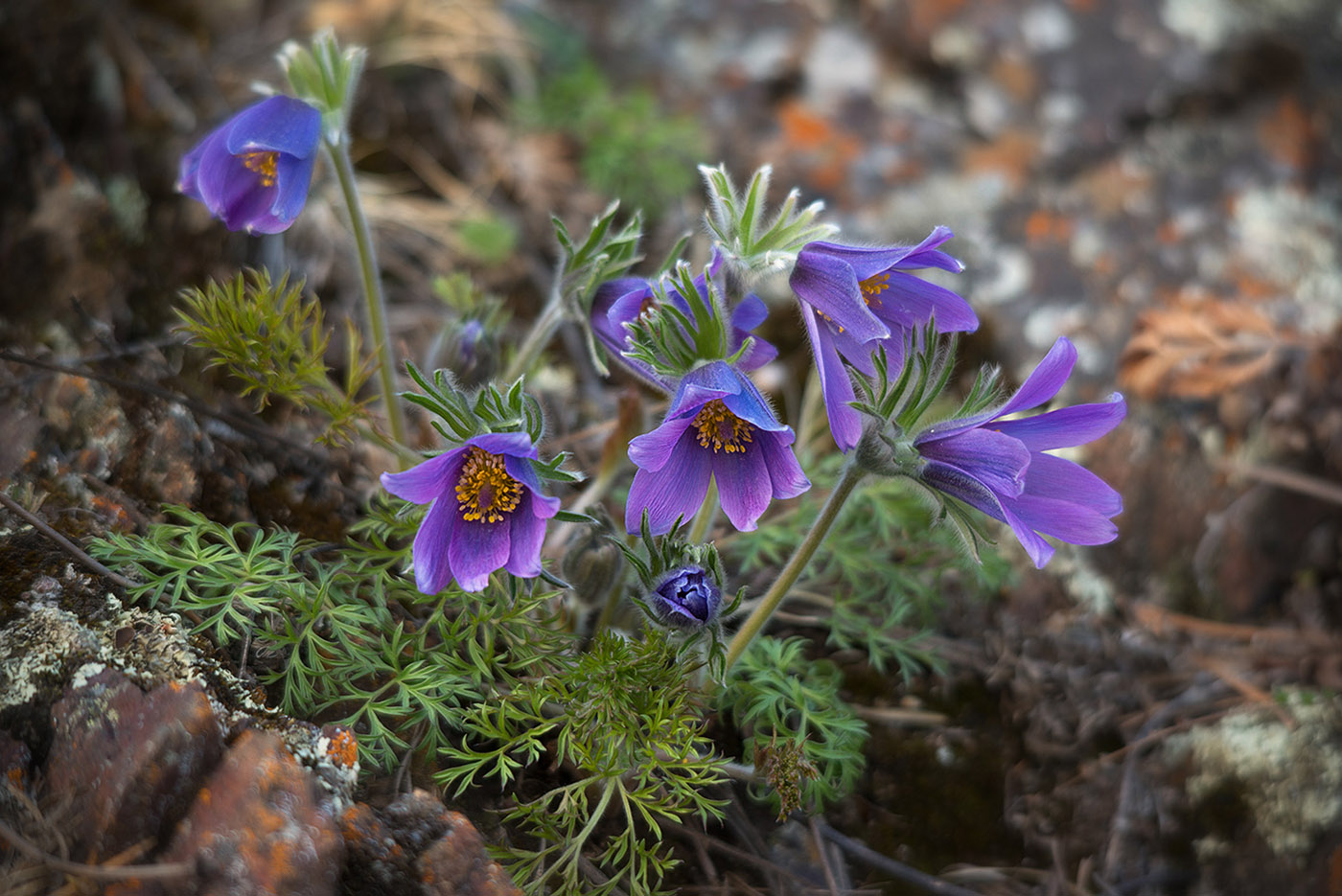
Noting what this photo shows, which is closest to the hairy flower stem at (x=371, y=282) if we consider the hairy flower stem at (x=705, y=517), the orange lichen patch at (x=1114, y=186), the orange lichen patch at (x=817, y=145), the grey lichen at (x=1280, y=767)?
the hairy flower stem at (x=705, y=517)

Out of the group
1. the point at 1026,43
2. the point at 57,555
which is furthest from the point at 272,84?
the point at 1026,43

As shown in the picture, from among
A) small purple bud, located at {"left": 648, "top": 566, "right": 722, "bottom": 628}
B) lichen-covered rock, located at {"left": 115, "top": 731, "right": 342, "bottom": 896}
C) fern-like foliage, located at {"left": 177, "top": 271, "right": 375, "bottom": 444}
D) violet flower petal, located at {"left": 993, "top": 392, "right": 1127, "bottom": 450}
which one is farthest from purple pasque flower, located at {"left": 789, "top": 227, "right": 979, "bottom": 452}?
lichen-covered rock, located at {"left": 115, "top": 731, "right": 342, "bottom": 896}

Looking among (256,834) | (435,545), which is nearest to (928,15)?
(435,545)

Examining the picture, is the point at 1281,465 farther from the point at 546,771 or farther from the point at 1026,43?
the point at 546,771

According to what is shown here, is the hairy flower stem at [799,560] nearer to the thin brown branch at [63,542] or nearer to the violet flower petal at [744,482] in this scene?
the violet flower petal at [744,482]

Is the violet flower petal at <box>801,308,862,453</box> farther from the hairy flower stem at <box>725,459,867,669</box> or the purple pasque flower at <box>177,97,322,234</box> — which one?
the purple pasque flower at <box>177,97,322,234</box>
